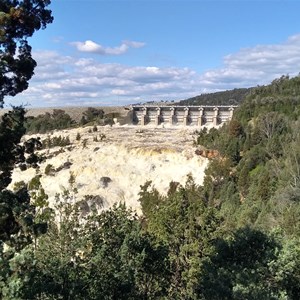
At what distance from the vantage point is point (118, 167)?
7425 centimetres

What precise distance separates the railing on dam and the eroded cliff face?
126 feet

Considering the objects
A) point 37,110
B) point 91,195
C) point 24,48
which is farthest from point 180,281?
point 37,110

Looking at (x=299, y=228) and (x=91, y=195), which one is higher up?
(x=299, y=228)

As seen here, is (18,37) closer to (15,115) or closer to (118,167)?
(15,115)

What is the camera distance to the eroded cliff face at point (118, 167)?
2694 inches

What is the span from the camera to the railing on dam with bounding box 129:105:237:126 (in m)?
122

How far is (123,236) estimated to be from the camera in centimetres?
1892

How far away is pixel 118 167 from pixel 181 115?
184ft

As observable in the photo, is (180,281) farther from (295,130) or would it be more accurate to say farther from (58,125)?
(58,125)

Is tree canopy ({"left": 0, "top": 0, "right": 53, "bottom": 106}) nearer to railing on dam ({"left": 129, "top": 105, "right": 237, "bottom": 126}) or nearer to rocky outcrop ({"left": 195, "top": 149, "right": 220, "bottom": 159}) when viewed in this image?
rocky outcrop ({"left": 195, "top": 149, "right": 220, "bottom": 159})

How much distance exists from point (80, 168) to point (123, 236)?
180ft

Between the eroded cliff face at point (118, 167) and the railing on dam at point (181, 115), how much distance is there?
38.5 m

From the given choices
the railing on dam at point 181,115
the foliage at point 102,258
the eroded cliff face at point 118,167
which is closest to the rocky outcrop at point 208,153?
the eroded cliff face at point 118,167

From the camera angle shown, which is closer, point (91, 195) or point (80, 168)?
point (91, 195)
